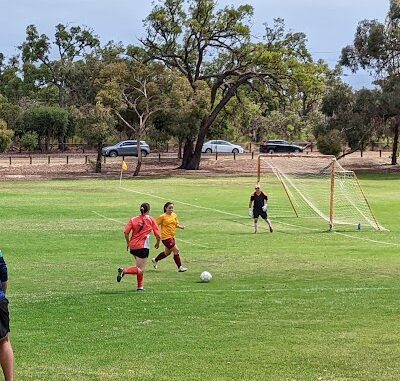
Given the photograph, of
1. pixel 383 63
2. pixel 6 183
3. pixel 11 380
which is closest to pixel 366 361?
pixel 11 380

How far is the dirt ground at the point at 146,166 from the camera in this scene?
205 feet

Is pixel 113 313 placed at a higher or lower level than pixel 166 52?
lower

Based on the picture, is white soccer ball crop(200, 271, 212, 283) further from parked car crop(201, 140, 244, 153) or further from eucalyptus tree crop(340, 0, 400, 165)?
parked car crop(201, 140, 244, 153)

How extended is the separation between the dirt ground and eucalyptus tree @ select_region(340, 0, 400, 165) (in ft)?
22.3

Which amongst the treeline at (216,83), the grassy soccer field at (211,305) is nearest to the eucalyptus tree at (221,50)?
the treeline at (216,83)

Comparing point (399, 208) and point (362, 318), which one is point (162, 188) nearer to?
point (399, 208)

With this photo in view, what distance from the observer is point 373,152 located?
8375 cm

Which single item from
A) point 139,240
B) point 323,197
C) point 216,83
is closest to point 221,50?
point 216,83

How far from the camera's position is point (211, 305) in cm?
1354

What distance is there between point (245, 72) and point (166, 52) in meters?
7.01

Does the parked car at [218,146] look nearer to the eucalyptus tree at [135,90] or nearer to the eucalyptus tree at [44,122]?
the eucalyptus tree at [44,122]

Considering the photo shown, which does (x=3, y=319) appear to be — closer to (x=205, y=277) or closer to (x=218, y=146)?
(x=205, y=277)

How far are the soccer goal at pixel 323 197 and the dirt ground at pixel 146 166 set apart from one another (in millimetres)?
16488

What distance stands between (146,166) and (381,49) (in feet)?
73.8
